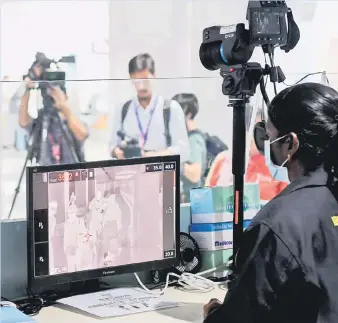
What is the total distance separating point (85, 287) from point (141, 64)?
1.61 metres

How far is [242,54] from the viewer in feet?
6.65

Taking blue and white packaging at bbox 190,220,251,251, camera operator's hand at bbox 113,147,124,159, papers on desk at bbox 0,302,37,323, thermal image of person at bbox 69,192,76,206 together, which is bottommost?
papers on desk at bbox 0,302,37,323

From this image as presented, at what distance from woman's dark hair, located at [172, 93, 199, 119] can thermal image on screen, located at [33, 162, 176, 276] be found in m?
0.89

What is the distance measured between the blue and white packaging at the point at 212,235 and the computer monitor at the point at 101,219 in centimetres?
14

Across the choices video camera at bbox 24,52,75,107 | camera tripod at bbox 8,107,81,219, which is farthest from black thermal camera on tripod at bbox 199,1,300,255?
video camera at bbox 24,52,75,107

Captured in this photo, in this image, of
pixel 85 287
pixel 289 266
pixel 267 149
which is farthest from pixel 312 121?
pixel 85 287

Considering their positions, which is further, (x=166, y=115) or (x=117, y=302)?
(x=166, y=115)

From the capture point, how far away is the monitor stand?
2.08 meters

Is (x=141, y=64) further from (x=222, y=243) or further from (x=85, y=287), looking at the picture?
(x=85, y=287)

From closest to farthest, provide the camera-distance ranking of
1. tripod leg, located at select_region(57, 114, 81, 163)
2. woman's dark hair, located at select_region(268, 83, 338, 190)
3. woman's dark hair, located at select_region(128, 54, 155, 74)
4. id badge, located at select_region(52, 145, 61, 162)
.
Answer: woman's dark hair, located at select_region(268, 83, 338, 190) < id badge, located at select_region(52, 145, 61, 162) < tripod leg, located at select_region(57, 114, 81, 163) < woman's dark hair, located at select_region(128, 54, 155, 74)

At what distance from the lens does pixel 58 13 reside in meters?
3.36

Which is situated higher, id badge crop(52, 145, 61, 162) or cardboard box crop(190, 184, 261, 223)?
id badge crop(52, 145, 61, 162)

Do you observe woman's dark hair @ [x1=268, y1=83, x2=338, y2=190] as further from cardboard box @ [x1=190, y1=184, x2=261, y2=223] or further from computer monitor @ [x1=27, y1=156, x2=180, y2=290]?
cardboard box @ [x1=190, y1=184, x2=261, y2=223]

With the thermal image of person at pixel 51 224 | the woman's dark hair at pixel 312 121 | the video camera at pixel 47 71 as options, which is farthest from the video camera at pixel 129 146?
the woman's dark hair at pixel 312 121
